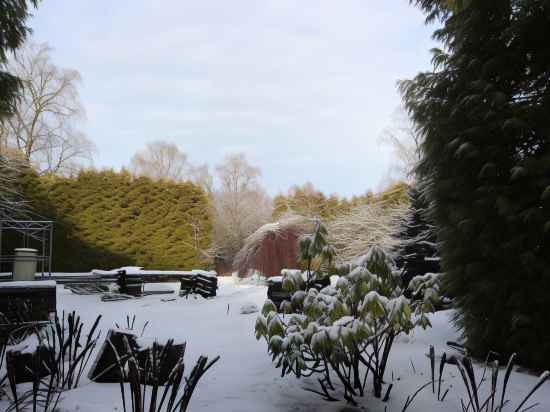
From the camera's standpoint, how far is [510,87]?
13.0 ft

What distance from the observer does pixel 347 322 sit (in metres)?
2.73

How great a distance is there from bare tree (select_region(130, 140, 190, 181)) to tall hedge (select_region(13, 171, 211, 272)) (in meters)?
14.7

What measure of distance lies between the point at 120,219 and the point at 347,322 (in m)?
11.2

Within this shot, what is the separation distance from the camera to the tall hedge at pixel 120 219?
1188 centimetres

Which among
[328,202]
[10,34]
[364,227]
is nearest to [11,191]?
[10,34]

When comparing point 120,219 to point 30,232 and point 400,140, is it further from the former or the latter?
point 400,140

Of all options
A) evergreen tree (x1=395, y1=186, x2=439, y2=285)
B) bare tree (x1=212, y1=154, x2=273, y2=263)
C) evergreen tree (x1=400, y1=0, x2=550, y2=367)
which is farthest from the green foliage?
bare tree (x1=212, y1=154, x2=273, y2=263)

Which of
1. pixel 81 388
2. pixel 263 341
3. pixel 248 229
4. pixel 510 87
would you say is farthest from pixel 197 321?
pixel 248 229

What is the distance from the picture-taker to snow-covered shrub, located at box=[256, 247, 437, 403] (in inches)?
103

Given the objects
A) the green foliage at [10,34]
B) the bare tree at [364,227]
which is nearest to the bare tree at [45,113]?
the bare tree at [364,227]

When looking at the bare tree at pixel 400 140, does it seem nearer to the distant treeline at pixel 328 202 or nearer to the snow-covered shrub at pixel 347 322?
the distant treeline at pixel 328 202

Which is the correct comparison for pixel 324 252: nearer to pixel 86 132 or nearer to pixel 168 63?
pixel 168 63

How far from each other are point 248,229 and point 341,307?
1219 centimetres

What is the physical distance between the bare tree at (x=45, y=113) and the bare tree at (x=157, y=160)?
8.15 m
